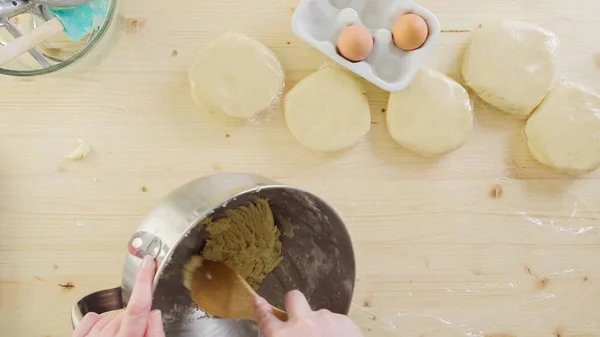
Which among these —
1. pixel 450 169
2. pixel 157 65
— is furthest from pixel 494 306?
pixel 157 65

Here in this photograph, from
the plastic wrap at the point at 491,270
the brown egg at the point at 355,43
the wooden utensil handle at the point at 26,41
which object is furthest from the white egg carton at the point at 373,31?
the wooden utensil handle at the point at 26,41

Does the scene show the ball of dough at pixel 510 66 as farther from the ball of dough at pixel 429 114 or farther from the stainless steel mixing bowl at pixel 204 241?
the stainless steel mixing bowl at pixel 204 241

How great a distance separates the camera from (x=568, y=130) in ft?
2.64

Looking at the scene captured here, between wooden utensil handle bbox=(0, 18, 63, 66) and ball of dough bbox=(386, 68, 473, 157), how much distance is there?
0.48 metres

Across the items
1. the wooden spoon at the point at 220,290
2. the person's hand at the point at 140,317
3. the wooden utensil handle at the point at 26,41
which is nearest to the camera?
the person's hand at the point at 140,317

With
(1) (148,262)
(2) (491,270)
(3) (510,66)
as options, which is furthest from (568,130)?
(1) (148,262)

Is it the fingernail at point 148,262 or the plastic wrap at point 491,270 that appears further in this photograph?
the plastic wrap at point 491,270

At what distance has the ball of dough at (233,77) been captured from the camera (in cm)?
79

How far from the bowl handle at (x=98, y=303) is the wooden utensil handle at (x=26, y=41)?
1.19 ft

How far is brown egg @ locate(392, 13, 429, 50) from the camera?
2.50ft

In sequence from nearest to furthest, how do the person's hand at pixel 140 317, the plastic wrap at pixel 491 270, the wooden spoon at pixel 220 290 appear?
the person's hand at pixel 140 317 → the wooden spoon at pixel 220 290 → the plastic wrap at pixel 491 270

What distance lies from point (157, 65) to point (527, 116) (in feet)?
1.88

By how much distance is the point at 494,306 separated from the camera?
0.84 meters

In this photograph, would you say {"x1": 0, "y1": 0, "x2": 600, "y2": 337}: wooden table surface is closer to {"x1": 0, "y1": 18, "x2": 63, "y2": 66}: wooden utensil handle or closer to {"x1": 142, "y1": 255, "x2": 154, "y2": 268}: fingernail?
→ {"x1": 0, "y1": 18, "x2": 63, "y2": 66}: wooden utensil handle
